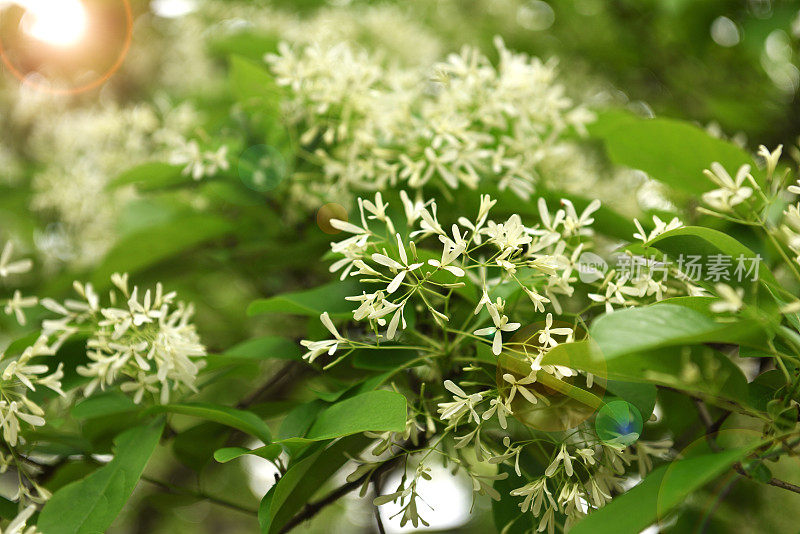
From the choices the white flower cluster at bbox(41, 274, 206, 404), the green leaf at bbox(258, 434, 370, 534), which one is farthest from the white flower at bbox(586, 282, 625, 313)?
the white flower cluster at bbox(41, 274, 206, 404)

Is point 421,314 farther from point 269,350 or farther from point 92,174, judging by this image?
point 92,174

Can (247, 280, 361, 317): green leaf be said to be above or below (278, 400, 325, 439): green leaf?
above

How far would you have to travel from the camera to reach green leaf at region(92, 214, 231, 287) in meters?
1.20

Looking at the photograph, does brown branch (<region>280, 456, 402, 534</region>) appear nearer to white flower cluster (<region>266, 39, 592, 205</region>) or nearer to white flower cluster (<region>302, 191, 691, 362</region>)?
white flower cluster (<region>302, 191, 691, 362</region>)

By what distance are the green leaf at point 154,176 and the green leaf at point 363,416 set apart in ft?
2.19

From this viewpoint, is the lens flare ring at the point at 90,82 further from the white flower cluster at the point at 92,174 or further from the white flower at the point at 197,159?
the white flower at the point at 197,159

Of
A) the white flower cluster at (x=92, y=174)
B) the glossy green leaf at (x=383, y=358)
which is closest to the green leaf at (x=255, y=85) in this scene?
the white flower cluster at (x=92, y=174)

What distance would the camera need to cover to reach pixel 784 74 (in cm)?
188

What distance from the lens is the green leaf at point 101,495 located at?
0.74 m

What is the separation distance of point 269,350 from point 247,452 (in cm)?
21

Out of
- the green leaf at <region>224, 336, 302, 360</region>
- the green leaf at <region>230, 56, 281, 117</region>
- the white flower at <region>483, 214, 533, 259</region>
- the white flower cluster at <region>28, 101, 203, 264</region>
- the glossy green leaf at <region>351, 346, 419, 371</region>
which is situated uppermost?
the white flower at <region>483, 214, 533, 259</region>

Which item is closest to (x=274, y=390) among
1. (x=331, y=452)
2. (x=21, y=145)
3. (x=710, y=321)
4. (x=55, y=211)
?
(x=331, y=452)

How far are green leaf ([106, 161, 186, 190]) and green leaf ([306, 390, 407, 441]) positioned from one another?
2.19ft

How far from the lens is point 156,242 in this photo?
3.98ft
